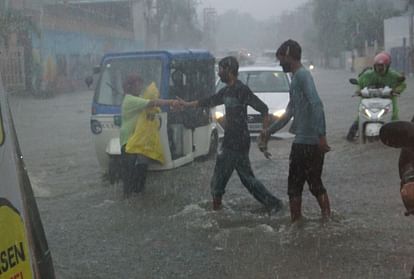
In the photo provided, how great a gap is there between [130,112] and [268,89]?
6.85 meters

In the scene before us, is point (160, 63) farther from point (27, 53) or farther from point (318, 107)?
point (27, 53)

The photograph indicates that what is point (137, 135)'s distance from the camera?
8.28m

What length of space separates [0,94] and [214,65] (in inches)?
362

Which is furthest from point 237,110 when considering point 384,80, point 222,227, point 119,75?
point 384,80

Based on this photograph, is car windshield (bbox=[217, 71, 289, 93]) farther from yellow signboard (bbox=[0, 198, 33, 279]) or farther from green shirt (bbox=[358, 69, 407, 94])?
yellow signboard (bbox=[0, 198, 33, 279])

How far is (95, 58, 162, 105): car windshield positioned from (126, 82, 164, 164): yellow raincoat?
3.81ft

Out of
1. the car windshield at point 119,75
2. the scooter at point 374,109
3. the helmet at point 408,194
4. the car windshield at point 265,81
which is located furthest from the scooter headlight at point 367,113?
the helmet at point 408,194

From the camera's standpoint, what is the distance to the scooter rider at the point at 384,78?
451 inches

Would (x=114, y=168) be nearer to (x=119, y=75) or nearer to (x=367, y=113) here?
(x=119, y=75)

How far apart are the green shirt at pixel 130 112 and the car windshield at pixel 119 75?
1.26m

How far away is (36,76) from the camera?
112 feet

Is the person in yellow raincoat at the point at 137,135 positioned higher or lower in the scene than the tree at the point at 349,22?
lower

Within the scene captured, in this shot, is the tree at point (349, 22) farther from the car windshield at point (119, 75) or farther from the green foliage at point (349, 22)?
the car windshield at point (119, 75)

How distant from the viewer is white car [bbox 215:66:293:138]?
1320 cm
